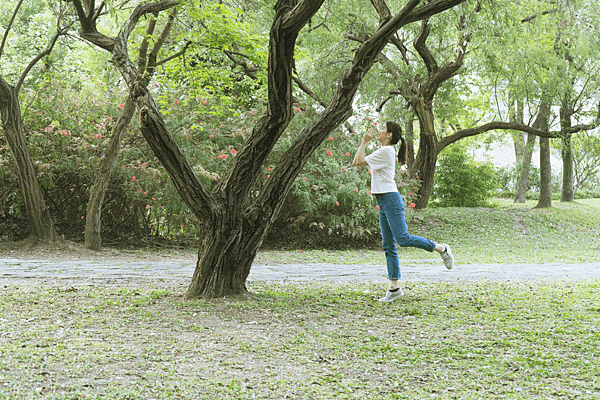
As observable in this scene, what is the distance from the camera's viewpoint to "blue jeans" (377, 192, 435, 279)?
4957 millimetres

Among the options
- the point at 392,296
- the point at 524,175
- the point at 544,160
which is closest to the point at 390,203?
the point at 392,296

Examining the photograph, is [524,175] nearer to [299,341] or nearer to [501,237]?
[501,237]

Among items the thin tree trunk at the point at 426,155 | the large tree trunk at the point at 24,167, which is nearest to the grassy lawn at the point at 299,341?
the large tree trunk at the point at 24,167

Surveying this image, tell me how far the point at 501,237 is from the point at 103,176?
9.91 meters

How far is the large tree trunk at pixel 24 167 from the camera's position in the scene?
893 centimetres

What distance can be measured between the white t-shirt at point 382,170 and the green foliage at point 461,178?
14.2 m

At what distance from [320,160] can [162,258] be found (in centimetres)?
384

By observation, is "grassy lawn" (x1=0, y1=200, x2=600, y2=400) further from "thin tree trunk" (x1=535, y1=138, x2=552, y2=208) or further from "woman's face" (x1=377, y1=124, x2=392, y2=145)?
"thin tree trunk" (x1=535, y1=138, x2=552, y2=208)

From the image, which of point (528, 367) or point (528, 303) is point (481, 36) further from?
point (528, 367)

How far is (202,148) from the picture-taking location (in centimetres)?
1011

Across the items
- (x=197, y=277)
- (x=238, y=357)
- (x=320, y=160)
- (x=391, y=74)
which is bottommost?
(x=238, y=357)

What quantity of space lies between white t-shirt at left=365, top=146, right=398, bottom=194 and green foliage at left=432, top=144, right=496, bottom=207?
560 inches

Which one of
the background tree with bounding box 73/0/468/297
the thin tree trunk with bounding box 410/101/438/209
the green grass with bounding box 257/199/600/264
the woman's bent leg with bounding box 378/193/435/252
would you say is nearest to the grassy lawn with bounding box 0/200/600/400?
the background tree with bounding box 73/0/468/297

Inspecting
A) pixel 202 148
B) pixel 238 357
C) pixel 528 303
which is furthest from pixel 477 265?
pixel 238 357
